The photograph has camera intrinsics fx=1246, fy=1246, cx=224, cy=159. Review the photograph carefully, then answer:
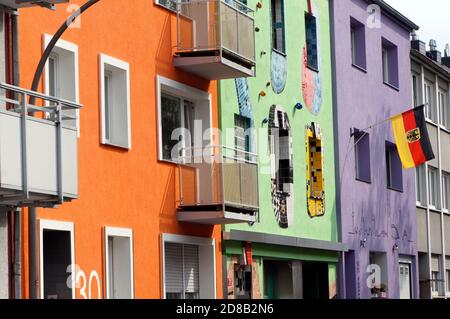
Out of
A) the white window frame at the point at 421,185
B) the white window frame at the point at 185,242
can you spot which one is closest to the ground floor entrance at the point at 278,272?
the white window frame at the point at 185,242

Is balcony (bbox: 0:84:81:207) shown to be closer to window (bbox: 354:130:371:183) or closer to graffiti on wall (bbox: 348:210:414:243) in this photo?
graffiti on wall (bbox: 348:210:414:243)

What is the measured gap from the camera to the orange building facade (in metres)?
19.6

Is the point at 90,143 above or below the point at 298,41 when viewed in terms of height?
below

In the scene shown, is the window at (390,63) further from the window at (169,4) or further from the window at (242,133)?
the window at (169,4)

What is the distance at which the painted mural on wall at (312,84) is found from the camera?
30.8 metres

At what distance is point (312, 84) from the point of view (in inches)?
1235

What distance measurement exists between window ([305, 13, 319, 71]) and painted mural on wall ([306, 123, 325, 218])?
1.60 meters

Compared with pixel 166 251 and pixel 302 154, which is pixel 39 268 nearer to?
pixel 166 251
